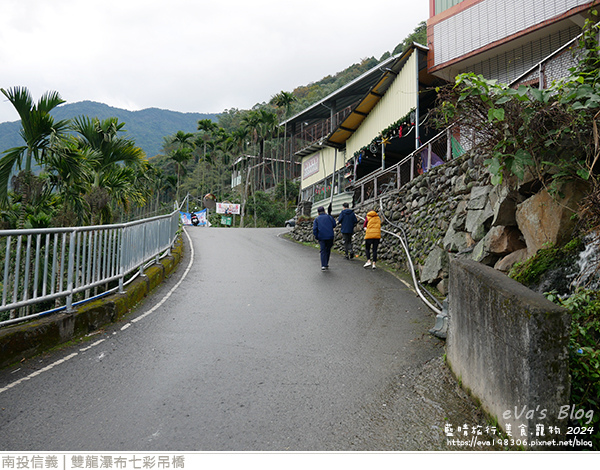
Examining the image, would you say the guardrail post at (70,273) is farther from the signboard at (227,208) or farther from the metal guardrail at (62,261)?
the signboard at (227,208)

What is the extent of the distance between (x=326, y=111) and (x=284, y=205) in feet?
44.8

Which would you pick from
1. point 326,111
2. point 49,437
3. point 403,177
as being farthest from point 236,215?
point 49,437

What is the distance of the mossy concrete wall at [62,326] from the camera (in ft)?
14.5

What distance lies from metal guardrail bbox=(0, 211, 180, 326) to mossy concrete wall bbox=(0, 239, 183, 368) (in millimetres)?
151

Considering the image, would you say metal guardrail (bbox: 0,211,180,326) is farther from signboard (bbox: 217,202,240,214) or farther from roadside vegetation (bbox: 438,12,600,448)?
signboard (bbox: 217,202,240,214)

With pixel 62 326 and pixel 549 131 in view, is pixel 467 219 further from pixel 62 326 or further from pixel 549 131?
pixel 62 326

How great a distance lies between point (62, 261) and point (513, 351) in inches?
194

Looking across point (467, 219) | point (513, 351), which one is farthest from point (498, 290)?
point (467, 219)

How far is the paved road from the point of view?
3.07 m

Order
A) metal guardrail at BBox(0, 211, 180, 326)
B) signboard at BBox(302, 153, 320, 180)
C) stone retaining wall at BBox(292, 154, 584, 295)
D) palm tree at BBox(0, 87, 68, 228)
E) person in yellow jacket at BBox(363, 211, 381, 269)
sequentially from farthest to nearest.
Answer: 1. signboard at BBox(302, 153, 320, 180)
2. person in yellow jacket at BBox(363, 211, 381, 269)
3. palm tree at BBox(0, 87, 68, 228)
4. stone retaining wall at BBox(292, 154, 584, 295)
5. metal guardrail at BBox(0, 211, 180, 326)

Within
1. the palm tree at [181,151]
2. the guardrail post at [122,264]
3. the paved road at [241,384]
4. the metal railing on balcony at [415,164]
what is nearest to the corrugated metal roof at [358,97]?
the metal railing on balcony at [415,164]

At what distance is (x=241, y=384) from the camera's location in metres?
4.02

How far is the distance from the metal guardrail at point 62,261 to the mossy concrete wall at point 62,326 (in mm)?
151

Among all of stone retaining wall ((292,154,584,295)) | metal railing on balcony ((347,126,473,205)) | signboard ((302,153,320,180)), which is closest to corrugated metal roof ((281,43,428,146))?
signboard ((302,153,320,180))
